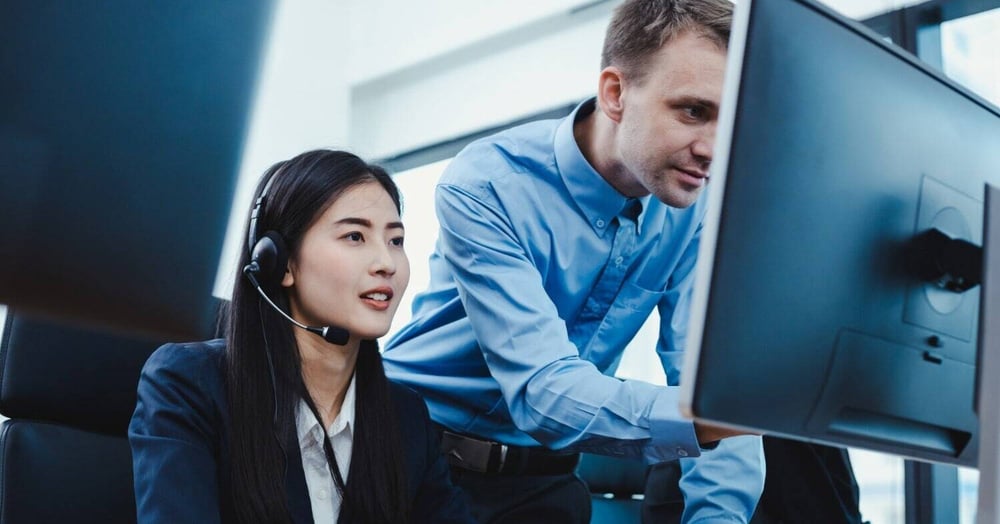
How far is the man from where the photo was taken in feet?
4.04

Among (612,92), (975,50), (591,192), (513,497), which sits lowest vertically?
(513,497)

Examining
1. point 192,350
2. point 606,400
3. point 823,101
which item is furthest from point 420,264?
point 823,101

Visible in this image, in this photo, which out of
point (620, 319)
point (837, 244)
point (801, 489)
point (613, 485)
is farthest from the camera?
point (613, 485)

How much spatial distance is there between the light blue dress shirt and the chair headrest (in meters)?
0.40

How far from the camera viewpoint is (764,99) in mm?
722

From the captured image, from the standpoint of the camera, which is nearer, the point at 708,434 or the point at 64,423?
the point at 708,434

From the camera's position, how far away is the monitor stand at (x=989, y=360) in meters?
0.77

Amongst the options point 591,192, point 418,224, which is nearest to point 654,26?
point 591,192

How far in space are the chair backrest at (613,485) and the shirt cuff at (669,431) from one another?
0.83 meters

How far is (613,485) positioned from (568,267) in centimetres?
60

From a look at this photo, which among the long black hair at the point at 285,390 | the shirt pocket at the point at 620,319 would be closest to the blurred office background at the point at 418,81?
the shirt pocket at the point at 620,319

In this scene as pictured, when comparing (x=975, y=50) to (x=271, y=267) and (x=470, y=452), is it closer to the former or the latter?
(x=470, y=452)

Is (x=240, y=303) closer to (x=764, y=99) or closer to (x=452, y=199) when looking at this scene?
(x=452, y=199)

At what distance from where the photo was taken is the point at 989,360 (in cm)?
80
